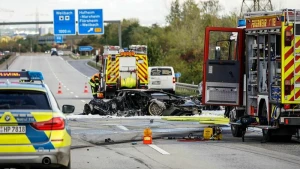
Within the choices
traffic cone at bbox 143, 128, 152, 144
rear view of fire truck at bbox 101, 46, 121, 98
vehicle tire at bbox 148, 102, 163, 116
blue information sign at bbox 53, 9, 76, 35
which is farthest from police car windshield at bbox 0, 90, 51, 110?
blue information sign at bbox 53, 9, 76, 35

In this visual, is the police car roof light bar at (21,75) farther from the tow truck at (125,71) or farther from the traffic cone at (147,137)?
the tow truck at (125,71)

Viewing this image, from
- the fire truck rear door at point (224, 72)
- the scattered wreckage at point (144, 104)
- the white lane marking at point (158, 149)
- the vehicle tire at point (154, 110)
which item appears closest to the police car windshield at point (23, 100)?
the white lane marking at point (158, 149)

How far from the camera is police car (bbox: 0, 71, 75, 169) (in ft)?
32.8

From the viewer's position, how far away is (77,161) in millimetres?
13844

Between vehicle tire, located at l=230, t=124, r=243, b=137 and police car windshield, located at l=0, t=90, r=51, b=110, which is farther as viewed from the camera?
vehicle tire, located at l=230, t=124, r=243, b=137

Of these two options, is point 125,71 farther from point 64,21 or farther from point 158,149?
point 158,149

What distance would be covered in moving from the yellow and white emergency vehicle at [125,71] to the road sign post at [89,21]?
2063 cm

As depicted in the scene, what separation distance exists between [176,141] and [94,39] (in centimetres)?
16152

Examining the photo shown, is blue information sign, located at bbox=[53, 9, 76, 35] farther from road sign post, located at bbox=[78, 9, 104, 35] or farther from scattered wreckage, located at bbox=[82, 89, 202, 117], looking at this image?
scattered wreckage, located at bbox=[82, 89, 202, 117]

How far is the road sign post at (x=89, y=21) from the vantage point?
189 feet

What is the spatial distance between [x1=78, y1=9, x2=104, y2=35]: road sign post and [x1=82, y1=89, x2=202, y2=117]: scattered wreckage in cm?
3100

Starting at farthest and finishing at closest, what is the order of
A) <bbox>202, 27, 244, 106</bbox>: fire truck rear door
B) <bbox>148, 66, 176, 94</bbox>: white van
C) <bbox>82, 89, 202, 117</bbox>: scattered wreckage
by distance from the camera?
<bbox>148, 66, 176, 94</bbox>: white van → <bbox>82, 89, 202, 117</bbox>: scattered wreckage → <bbox>202, 27, 244, 106</bbox>: fire truck rear door

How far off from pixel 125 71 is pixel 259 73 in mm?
19699

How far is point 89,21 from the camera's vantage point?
189ft
